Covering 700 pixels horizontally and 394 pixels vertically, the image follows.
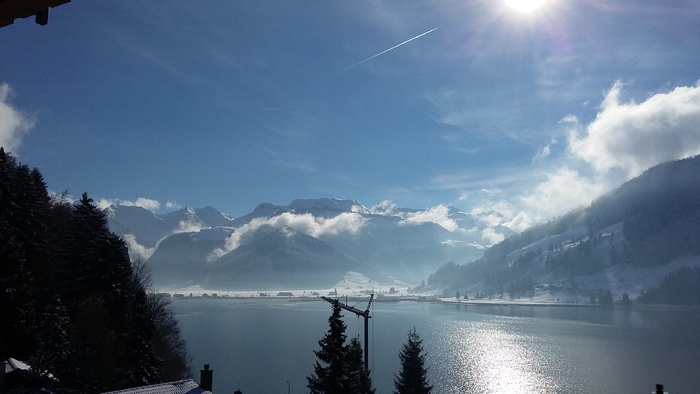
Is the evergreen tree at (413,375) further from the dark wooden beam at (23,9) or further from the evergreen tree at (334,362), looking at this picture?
the dark wooden beam at (23,9)

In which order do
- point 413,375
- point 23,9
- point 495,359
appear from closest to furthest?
point 23,9, point 413,375, point 495,359

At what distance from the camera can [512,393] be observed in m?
89.1

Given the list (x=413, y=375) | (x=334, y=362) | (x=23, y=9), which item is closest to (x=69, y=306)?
(x=334, y=362)

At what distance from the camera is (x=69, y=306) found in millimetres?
51812

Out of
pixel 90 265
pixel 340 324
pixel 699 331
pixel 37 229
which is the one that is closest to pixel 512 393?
pixel 340 324

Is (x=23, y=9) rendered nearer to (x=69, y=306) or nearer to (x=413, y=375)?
(x=413, y=375)

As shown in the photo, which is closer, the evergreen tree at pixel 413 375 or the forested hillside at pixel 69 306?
the forested hillside at pixel 69 306

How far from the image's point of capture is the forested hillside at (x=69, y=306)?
3662 cm

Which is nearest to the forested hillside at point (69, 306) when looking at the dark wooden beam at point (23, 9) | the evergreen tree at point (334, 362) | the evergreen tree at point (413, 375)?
the evergreen tree at point (334, 362)

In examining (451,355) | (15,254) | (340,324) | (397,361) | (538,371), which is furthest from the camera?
(451,355)

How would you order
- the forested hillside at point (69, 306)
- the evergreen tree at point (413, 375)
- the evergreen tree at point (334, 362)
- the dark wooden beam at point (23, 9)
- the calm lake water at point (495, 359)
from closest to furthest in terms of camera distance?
the dark wooden beam at point (23, 9), the evergreen tree at point (334, 362), the forested hillside at point (69, 306), the evergreen tree at point (413, 375), the calm lake water at point (495, 359)

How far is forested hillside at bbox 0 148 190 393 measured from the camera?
36625 mm

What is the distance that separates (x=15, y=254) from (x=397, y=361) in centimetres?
9364

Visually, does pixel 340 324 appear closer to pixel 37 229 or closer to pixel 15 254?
pixel 15 254
